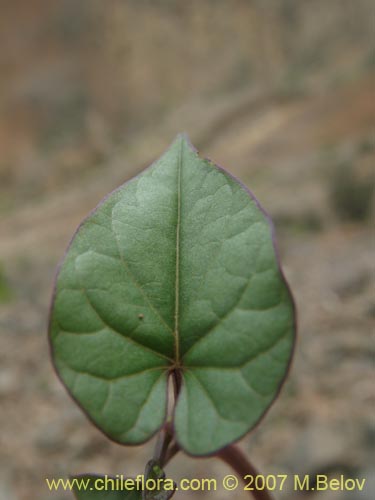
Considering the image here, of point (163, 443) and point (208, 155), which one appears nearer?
point (163, 443)

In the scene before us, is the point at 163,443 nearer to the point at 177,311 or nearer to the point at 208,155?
the point at 177,311

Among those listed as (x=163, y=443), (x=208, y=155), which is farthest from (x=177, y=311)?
(x=208, y=155)

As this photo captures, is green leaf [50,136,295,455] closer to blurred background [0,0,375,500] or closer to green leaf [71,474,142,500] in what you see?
green leaf [71,474,142,500]

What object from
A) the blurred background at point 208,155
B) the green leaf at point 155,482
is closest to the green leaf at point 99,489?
the green leaf at point 155,482

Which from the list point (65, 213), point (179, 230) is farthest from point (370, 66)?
point (179, 230)

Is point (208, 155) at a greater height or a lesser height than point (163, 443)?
greater
